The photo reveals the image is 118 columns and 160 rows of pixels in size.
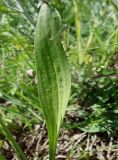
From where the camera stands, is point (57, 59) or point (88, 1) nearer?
point (57, 59)

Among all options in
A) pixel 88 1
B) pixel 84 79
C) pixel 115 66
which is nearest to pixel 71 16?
pixel 88 1

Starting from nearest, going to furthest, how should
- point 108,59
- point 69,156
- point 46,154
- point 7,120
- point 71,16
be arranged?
point 69,156 < point 46,154 < point 7,120 < point 108,59 < point 71,16

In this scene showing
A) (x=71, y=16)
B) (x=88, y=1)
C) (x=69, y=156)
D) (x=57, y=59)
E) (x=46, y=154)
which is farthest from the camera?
(x=71, y=16)

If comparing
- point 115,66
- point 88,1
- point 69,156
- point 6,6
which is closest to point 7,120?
point 69,156

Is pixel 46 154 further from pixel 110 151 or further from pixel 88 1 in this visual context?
pixel 88 1

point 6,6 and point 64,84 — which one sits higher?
point 6,6

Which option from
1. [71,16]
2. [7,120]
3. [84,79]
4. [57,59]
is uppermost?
[71,16]
